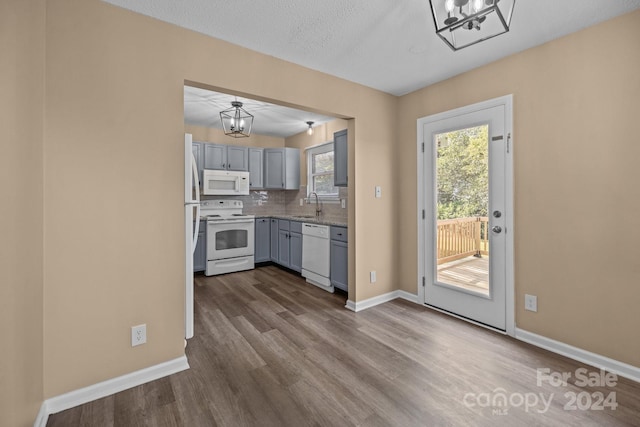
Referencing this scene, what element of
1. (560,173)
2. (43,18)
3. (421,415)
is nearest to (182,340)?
(421,415)

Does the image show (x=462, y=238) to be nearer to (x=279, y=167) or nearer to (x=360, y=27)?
(x=360, y=27)

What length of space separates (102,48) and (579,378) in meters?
3.86

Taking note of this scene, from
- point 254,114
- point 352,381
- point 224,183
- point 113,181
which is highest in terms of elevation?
point 254,114

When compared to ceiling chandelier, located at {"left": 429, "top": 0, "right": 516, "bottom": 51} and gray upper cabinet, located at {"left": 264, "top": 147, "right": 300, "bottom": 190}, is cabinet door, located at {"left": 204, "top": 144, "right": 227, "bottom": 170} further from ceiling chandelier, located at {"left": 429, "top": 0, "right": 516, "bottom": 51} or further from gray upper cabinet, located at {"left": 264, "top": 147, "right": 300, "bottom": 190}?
ceiling chandelier, located at {"left": 429, "top": 0, "right": 516, "bottom": 51}

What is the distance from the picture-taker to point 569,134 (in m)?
2.23

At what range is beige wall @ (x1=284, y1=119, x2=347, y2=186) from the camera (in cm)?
470

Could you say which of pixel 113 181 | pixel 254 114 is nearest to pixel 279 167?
pixel 254 114

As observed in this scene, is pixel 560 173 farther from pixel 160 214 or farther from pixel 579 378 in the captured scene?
pixel 160 214

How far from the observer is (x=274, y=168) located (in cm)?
543

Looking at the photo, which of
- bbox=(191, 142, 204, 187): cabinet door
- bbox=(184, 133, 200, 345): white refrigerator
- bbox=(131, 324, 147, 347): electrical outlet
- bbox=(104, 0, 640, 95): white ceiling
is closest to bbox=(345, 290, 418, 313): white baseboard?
bbox=(184, 133, 200, 345): white refrigerator

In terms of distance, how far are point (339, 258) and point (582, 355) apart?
235 cm

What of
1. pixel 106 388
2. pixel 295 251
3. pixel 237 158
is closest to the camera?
pixel 106 388

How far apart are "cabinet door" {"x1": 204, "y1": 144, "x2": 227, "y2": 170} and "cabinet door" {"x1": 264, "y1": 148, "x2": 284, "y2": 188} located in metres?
0.80

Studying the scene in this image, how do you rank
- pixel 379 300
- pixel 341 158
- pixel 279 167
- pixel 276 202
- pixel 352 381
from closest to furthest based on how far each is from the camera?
pixel 352 381, pixel 379 300, pixel 341 158, pixel 279 167, pixel 276 202
